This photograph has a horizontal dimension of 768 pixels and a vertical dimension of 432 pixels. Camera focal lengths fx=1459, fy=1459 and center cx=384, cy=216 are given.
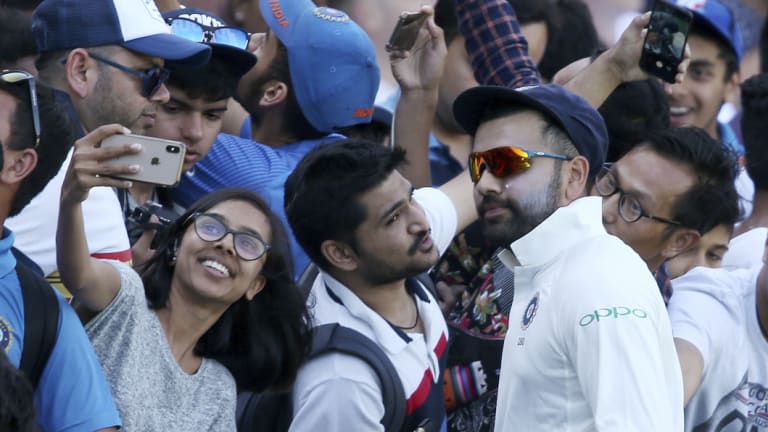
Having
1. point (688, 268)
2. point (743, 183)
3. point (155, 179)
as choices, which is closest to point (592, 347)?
point (155, 179)

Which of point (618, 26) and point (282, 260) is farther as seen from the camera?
point (618, 26)

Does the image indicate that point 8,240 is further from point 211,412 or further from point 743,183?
point 743,183

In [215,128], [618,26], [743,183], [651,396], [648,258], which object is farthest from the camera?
[618,26]

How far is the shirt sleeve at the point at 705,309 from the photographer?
15.7 ft

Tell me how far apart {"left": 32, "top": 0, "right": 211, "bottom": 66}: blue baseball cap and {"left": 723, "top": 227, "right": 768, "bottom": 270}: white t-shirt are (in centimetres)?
246

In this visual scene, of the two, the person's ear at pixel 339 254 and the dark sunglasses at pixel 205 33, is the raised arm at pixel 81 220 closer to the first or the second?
the person's ear at pixel 339 254

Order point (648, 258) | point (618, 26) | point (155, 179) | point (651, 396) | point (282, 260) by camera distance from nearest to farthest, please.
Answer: point (651, 396), point (155, 179), point (282, 260), point (648, 258), point (618, 26)

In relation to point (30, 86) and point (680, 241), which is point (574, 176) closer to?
point (680, 241)

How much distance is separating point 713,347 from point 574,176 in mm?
1013

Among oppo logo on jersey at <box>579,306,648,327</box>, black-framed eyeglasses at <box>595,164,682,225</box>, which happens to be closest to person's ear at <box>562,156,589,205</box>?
oppo logo on jersey at <box>579,306,648,327</box>

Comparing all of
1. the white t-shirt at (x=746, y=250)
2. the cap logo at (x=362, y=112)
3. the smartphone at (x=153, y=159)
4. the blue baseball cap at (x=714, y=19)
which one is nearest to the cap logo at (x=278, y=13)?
the cap logo at (x=362, y=112)

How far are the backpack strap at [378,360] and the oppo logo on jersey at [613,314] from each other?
2.86 ft

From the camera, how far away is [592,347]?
3.48 metres

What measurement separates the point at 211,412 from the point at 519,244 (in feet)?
3.25
